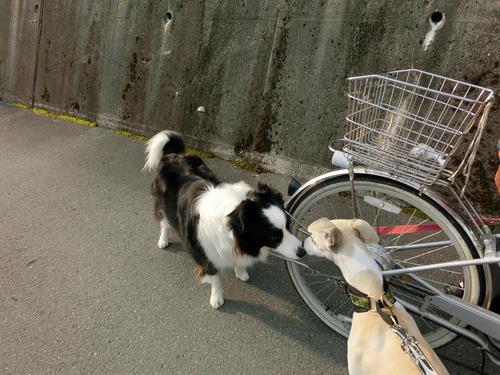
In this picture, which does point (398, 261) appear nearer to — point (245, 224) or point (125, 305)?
point (245, 224)

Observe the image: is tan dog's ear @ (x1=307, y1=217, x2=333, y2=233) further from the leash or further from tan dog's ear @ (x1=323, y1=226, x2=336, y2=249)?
the leash

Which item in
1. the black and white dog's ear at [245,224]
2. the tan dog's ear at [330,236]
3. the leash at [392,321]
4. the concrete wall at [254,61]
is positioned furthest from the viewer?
the concrete wall at [254,61]

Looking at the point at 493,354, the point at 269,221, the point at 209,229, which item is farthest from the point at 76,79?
the point at 493,354

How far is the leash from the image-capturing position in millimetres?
1136

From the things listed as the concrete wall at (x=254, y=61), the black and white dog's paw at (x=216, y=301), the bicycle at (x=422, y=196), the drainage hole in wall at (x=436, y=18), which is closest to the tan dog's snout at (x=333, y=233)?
the bicycle at (x=422, y=196)

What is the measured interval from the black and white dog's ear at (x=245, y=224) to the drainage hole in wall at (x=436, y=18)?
224cm

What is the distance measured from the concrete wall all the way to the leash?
1921 millimetres

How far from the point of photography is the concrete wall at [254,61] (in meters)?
2.77

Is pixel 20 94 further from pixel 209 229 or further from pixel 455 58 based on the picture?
pixel 455 58

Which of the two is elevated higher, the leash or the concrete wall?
the concrete wall

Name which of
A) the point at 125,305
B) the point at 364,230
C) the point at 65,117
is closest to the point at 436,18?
the point at 364,230

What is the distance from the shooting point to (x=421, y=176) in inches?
62.4

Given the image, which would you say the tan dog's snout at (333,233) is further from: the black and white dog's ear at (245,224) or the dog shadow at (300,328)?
the dog shadow at (300,328)

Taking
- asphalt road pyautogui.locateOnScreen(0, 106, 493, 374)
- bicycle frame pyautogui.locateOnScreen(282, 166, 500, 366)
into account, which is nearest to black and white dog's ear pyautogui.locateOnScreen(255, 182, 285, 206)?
bicycle frame pyautogui.locateOnScreen(282, 166, 500, 366)
